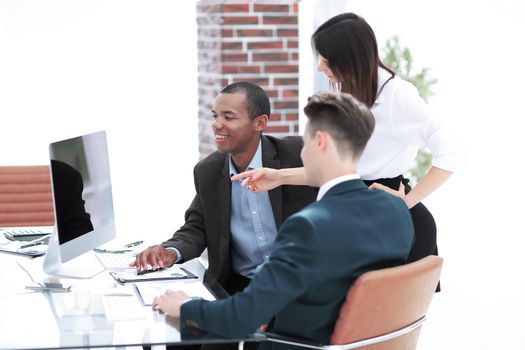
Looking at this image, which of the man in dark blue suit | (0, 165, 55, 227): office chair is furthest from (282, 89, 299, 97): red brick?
the man in dark blue suit

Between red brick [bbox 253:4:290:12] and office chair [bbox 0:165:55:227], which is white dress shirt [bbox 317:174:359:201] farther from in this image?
red brick [bbox 253:4:290:12]

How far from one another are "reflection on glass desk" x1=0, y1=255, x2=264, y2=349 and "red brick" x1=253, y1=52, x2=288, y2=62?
285cm

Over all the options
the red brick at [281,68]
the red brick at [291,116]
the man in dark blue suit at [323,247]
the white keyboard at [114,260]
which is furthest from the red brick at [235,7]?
the man in dark blue suit at [323,247]

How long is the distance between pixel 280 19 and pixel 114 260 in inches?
110

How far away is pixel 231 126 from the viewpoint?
9.02 ft

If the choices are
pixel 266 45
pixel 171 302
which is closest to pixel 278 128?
pixel 266 45

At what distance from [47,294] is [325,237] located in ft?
3.03

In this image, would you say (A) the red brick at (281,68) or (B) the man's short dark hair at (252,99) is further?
(A) the red brick at (281,68)

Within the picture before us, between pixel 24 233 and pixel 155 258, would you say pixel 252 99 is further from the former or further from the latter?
pixel 24 233

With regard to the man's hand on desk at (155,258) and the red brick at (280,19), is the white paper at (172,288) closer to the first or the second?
the man's hand on desk at (155,258)

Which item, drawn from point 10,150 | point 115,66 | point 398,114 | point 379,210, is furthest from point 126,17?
point 379,210

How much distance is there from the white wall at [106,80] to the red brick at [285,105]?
51cm

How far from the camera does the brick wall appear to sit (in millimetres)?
5074

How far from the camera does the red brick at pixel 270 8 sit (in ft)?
16.7
